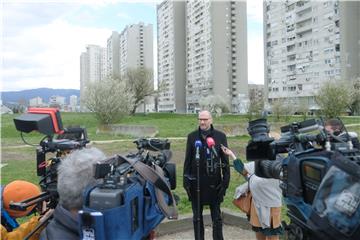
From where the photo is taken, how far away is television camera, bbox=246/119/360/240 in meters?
1.67

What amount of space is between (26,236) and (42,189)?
15.5 inches

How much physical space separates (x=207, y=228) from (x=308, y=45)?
73830mm

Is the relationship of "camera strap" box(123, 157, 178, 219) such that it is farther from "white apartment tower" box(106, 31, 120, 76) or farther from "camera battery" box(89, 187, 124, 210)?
"white apartment tower" box(106, 31, 120, 76)

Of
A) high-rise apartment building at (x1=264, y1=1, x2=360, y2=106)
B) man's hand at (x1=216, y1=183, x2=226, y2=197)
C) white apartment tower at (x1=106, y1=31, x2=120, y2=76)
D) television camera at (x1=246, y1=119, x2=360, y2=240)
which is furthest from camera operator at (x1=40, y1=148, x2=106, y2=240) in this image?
white apartment tower at (x1=106, y1=31, x2=120, y2=76)

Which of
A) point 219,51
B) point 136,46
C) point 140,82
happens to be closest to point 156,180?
point 140,82

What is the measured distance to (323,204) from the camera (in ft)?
5.70

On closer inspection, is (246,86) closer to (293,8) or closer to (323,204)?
(293,8)

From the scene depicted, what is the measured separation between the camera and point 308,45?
74.9 metres

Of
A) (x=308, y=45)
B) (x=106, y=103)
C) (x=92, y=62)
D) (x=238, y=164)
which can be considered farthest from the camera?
(x=92, y=62)

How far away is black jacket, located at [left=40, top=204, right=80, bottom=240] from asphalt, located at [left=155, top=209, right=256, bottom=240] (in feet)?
12.9

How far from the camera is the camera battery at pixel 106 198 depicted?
1.69 m

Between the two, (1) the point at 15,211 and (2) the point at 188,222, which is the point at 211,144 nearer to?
(2) the point at 188,222

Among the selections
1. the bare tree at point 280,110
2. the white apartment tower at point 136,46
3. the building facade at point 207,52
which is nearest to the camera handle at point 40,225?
the bare tree at point 280,110

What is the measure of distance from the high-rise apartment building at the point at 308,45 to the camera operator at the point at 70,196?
6568 cm
